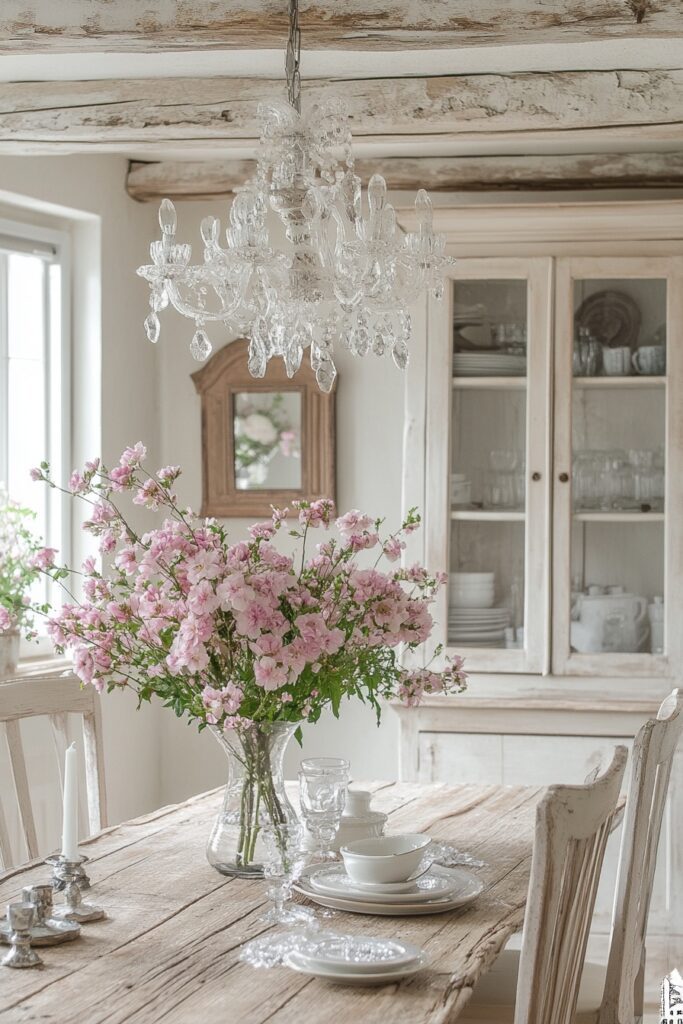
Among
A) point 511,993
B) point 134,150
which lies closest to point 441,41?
point 134,150

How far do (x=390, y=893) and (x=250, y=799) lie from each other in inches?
11.2

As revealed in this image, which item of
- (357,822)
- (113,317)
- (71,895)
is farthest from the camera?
(113,317)

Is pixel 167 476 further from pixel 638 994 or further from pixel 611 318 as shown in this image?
pixel 611 318

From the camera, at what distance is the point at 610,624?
3811 mm

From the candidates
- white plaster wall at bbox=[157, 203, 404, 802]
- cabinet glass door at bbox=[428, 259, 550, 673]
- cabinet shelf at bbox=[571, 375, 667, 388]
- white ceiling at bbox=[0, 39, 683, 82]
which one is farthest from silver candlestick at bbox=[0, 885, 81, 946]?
white plaster wall at bbox=[157, 203, 404, 802]

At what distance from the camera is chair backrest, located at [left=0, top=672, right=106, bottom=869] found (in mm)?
2492

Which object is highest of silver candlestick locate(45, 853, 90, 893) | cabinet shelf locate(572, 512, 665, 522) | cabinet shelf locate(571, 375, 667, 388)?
cabinet shelf locate(571, 375, 667, 388)

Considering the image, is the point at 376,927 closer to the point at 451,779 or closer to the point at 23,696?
the point at 23,696

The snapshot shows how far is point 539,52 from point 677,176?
1107mm

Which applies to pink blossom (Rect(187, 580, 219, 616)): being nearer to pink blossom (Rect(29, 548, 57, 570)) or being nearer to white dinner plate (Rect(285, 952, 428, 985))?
pink blossom (Rect(29, 548, 57, 570))

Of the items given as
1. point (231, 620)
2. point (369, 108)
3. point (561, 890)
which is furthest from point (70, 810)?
point (369, 108)

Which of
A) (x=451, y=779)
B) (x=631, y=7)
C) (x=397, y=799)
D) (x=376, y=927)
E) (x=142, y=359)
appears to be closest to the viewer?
(x=376, y=927)

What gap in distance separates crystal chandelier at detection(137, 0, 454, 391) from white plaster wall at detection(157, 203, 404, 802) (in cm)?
181

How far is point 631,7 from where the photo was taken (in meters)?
2.51
